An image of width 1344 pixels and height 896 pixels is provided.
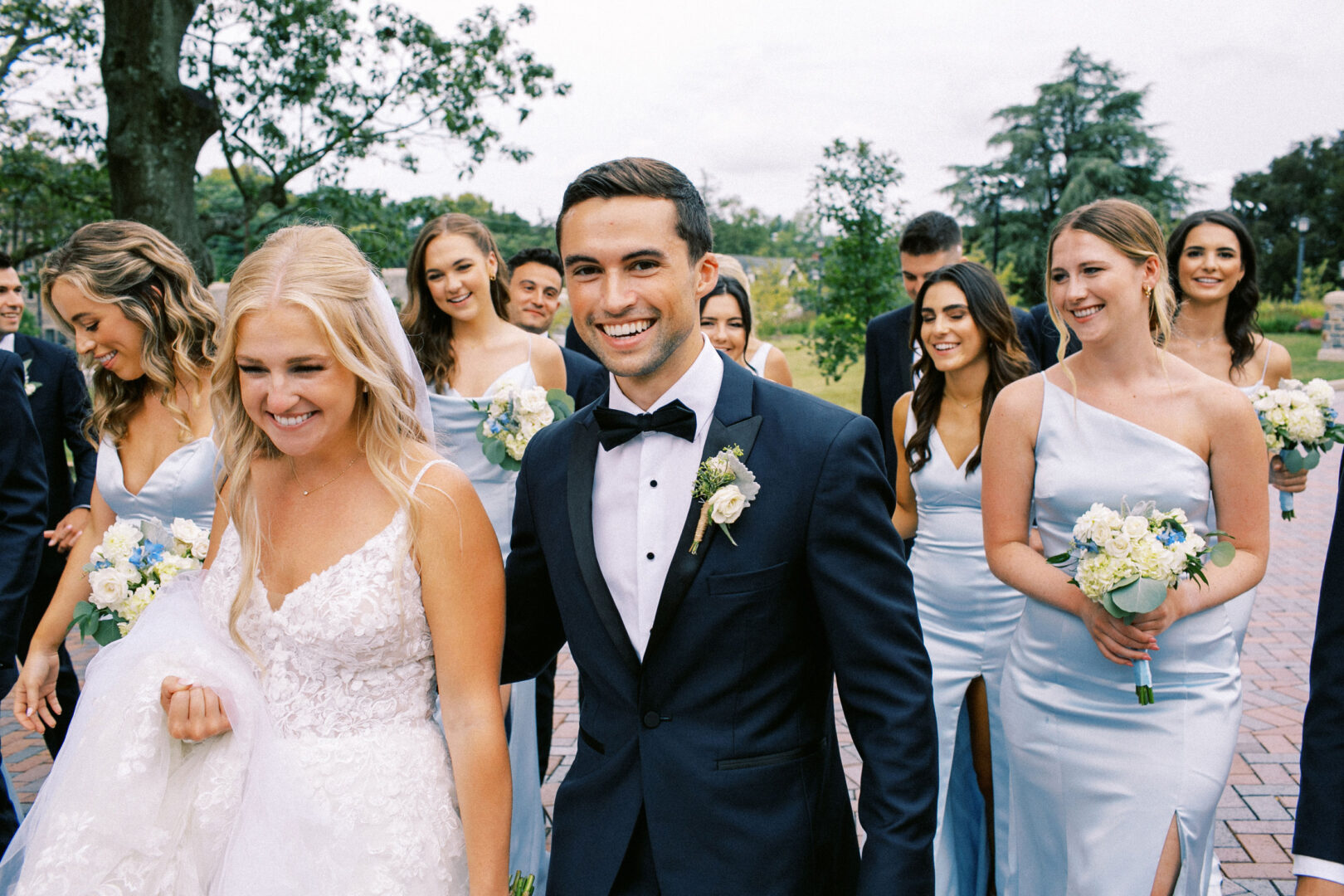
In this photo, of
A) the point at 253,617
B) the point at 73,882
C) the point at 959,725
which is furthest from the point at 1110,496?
the point at 73,882

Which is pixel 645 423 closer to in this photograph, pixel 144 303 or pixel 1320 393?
pixel 144 303

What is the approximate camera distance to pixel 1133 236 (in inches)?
123

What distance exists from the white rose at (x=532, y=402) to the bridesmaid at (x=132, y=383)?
1.37 metres

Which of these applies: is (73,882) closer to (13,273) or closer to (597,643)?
(597,643)

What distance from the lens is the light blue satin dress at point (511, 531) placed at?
4043 mm

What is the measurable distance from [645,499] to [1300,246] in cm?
5803

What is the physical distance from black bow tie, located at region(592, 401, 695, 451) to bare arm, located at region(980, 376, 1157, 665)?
1636 millimetres

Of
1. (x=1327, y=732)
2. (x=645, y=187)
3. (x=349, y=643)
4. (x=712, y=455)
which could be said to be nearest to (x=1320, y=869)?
(x=1327, y=732)

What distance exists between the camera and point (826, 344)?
14727 millimetres

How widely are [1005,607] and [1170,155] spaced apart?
163 feet

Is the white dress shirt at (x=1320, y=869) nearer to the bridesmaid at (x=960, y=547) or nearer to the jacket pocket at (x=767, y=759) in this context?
the jacket pocket at (x=767, y=759)

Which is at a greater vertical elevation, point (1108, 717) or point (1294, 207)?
point (1294, 207)

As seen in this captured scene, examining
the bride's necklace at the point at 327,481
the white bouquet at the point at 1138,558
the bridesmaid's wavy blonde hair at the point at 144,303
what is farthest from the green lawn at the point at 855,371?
the bride's necklace at the point at 327,481

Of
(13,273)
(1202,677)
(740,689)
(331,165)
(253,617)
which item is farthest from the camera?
(331,165)
